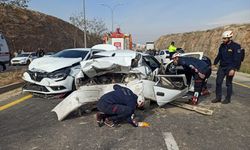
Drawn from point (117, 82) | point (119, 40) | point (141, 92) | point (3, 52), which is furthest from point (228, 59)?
point (119, 40)

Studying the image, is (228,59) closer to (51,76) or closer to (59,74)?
(59,74)

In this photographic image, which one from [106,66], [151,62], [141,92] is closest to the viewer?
[141,92]

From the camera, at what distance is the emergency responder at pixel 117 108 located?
5.49m

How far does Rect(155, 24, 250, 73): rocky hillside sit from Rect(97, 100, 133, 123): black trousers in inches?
974

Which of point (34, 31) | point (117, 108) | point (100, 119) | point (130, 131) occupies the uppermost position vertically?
point (34, 31)

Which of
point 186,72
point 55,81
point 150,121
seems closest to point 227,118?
point 150,121

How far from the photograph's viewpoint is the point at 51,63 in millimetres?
8586

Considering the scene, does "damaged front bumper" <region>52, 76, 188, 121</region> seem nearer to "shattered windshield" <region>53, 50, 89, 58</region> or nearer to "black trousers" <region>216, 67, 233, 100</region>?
"black trousers" <region>216, 67, 233, 100</region>

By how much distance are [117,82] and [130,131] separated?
85.4 inches

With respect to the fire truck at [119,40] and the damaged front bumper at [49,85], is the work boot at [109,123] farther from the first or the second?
the fire truck at [119,40]

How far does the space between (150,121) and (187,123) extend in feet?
2.50

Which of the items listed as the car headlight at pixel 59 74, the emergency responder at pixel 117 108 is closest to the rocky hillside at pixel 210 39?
the car headlight at pixel 59 74

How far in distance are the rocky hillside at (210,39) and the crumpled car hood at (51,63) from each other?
22.8 metres

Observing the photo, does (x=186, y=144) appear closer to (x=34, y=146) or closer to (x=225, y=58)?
(x=34, y=146)
